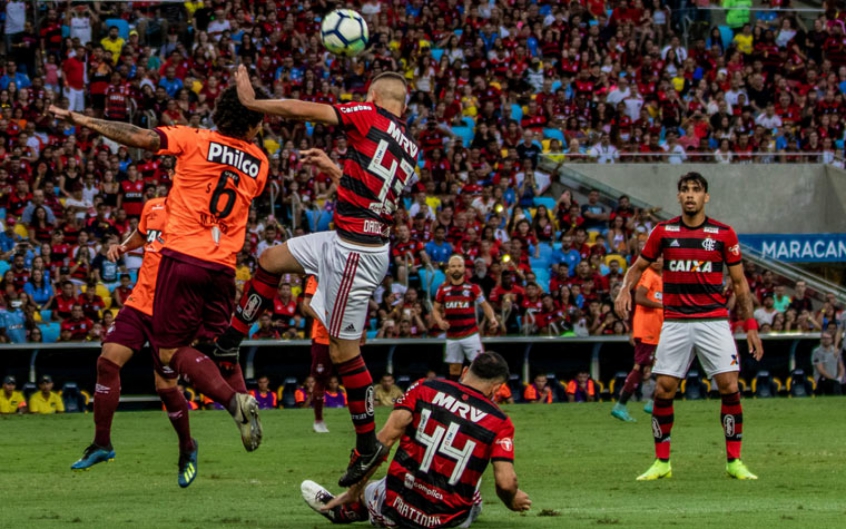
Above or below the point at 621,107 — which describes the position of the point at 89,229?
below

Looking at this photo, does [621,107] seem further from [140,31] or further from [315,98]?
[140,31]

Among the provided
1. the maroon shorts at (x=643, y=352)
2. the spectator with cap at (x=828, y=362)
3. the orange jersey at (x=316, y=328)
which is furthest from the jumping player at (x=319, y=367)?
the spectator with cap at (x=828, y=362)

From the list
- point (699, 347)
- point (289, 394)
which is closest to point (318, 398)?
point (289, 394)

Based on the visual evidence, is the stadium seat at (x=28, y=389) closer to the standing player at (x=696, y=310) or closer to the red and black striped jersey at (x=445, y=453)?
the standing player at (x=696, y=310)

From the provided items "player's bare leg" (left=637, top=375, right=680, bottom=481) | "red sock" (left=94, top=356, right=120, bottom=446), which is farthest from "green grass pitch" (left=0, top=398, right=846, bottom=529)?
"red sock" (left=94, top=356, right=120, bottom=446)

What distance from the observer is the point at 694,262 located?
12805 millimetres

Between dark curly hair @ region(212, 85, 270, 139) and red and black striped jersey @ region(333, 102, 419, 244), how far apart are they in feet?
2.68

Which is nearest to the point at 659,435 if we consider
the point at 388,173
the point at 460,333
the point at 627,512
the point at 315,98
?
the point at 627,512

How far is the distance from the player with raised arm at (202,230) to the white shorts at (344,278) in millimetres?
709

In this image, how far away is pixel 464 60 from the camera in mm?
32188

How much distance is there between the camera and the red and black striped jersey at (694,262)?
12789mm

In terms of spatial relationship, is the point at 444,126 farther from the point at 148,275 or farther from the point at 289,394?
the point at 148,275

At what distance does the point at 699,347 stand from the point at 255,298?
4448 mm

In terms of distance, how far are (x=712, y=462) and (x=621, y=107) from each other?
18.9 m
